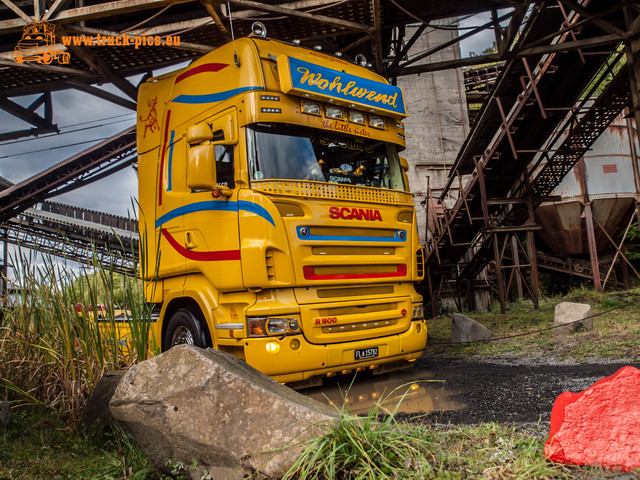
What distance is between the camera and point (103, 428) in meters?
3.94

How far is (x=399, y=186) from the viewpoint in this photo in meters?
6.51

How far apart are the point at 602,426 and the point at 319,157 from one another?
3946 millimetres

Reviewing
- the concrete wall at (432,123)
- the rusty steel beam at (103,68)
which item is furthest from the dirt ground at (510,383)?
the concrete wall at (432,123)

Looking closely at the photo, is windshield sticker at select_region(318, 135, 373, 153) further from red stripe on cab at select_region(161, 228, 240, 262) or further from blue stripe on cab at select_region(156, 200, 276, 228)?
red stripe on cab at select_region(161, 228, 240, 262)

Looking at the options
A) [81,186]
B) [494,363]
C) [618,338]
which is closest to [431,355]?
[494,363]

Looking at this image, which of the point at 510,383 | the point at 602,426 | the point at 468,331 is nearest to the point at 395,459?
the point at 602,426

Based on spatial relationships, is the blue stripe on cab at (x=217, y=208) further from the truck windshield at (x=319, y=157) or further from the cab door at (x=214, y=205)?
the truck windshield at (x=319, y=157)

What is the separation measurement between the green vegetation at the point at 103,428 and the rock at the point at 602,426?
0.34 feet

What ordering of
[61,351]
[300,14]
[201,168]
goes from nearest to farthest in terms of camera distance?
[61,351] < [201,168] < [300,14]

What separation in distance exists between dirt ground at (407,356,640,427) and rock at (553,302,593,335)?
5.62 ft

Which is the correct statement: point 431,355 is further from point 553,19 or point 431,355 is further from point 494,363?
point 553,19

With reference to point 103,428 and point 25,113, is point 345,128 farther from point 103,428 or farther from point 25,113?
point 25,113

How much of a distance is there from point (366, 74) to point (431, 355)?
4639 millimetres

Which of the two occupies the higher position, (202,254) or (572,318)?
(202,254)
